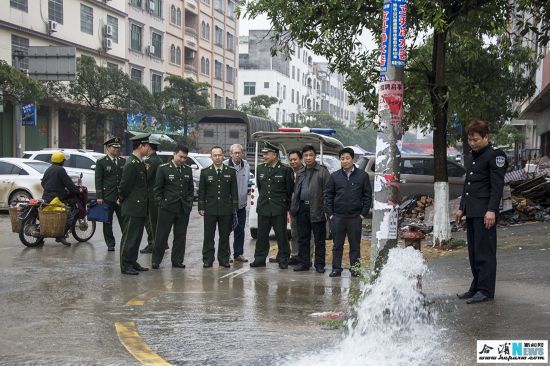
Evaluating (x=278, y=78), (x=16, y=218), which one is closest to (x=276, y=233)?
(x=16, y=218)

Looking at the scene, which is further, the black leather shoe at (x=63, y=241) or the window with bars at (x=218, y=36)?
the window with bars at (x=218, y=36)

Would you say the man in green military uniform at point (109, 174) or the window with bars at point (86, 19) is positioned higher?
the window with bars at point (86, 19)

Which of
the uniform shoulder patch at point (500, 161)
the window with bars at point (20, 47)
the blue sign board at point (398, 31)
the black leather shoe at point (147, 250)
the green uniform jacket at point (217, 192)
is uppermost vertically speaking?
the window with bars at point (20, 47)

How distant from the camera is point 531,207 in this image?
15508mm

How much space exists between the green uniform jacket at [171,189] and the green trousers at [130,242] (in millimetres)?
618

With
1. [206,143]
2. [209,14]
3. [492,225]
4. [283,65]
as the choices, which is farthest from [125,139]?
[283,65]

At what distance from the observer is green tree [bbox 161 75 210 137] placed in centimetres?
4062

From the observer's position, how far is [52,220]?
485 inches

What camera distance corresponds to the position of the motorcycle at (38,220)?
12.6 meters

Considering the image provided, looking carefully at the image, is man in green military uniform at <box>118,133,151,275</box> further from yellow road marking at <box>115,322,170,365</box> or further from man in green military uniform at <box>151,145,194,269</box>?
yellow road marking at <box>115,322,170,365</box>

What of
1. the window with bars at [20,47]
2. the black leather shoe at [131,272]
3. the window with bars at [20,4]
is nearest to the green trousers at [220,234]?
the black leather shoe at [131,272]

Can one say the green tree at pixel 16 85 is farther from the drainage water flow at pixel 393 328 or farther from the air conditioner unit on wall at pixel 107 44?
the drainage water flow at pixel 393 328

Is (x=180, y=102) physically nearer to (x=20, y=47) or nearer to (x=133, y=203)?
(x=20, y=47)

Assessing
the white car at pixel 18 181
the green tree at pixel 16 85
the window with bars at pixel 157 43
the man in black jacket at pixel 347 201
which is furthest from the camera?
the window with bars at pixel 157 43
